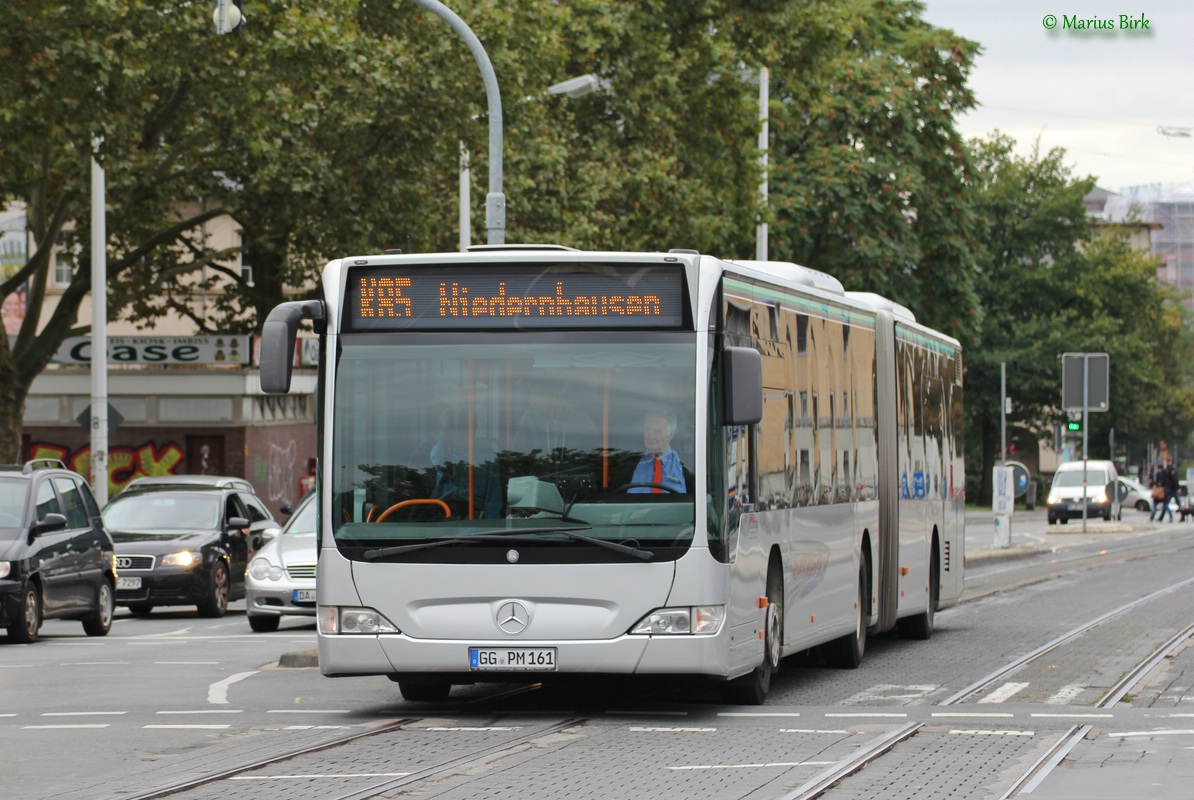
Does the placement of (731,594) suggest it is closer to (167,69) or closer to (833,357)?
(833,357)

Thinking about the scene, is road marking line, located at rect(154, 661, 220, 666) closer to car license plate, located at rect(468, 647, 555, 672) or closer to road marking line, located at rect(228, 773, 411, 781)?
car license plate, located at rect(468, 647, 555, 672)

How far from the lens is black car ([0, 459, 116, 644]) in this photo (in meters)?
20.1

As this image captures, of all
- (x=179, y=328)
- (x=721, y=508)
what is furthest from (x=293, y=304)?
(x=179, y=328)

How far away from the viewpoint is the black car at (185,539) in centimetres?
2523

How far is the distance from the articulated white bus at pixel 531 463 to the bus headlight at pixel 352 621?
0.04ft

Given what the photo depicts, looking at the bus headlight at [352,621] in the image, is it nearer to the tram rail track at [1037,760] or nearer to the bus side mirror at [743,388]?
the bus side mirror at [743,388]

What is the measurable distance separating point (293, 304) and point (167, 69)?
1703cm

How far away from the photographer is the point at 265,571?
2261 centimetres

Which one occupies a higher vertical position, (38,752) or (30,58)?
(30,58)

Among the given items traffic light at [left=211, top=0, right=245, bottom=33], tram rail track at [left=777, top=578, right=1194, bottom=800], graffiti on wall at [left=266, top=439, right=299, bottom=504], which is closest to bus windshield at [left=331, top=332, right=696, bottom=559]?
tram rail track at [left=777, top=578, right=1194, bottom=800]

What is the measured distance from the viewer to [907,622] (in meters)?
20.3

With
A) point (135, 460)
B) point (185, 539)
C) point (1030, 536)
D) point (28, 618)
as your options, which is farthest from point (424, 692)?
point (1030, 536)

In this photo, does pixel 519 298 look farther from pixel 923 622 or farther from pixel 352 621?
pixel 923 622

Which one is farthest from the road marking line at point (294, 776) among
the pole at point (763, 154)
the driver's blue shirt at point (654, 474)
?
the pole at point (763, 154)
